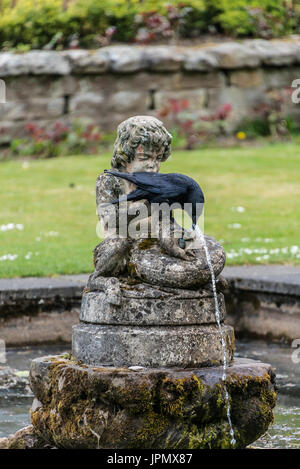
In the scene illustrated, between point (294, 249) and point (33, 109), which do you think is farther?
point (33, 109)

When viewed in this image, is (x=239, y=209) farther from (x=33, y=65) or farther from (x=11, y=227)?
(x=33, y=65)

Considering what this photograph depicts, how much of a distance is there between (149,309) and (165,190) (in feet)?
2.25

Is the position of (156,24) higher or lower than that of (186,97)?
higher

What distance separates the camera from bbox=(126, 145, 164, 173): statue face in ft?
17.0

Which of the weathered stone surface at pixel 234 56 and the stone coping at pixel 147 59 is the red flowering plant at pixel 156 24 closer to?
the stone coping at pixel 147 59

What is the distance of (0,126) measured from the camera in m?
18.4

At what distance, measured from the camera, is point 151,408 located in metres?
4.67

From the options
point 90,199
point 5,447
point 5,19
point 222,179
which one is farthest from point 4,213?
point 5,447

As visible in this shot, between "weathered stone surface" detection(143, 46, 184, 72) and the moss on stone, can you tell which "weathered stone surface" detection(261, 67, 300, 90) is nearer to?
"weathered stone surface" detection(143, 46, 184, 72)

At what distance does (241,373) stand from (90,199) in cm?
1023

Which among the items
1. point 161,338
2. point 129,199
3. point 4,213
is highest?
point 129,199

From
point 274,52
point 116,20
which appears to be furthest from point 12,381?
point 116,20

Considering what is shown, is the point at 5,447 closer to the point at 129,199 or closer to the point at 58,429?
the point at 58,429

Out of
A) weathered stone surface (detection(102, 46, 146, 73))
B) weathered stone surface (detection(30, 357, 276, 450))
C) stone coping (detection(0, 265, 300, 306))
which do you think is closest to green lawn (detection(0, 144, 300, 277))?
stone coping (detection(0, 265, 300, 306))
